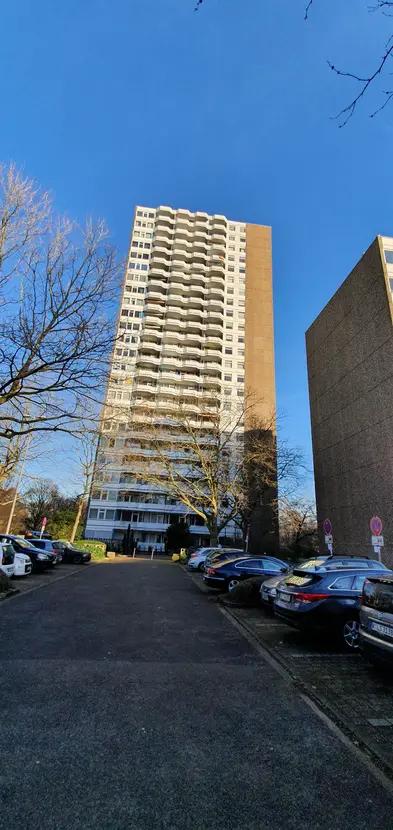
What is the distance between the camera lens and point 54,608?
32.9 ft

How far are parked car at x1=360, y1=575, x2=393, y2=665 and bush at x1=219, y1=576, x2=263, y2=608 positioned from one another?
21.9 feet

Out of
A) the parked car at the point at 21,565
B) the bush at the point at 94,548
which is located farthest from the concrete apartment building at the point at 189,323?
the parked car at the point at 21,565

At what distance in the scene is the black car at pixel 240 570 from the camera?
1389cm

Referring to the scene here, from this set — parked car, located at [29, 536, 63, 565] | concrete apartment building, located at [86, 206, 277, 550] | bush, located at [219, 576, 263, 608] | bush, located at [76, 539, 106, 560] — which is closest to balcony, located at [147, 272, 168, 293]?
concrete apartment building, located at [86, 206, 277, 550]

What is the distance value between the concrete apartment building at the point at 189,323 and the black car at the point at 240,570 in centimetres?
3973

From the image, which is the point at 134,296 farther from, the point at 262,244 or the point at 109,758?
the point at 109,758

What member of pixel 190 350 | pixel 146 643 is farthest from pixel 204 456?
pixel 190 350

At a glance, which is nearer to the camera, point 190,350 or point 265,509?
point 265,509

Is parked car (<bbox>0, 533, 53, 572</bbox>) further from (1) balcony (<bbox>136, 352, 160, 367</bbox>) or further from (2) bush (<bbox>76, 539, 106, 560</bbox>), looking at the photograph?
(1) balcony (<bbox>136, 352, 160, 367</bbox>)

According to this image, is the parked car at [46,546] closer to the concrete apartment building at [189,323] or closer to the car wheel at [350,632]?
the car wheel at [350,632]

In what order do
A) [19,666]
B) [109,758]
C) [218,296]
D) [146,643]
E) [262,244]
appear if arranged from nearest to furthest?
[109,758] → [19,666] → [146,643] → [218,296] → [262,244]

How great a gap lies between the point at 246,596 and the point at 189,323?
2387 inches

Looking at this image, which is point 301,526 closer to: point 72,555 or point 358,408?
point 358,408

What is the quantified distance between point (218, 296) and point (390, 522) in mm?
53241
